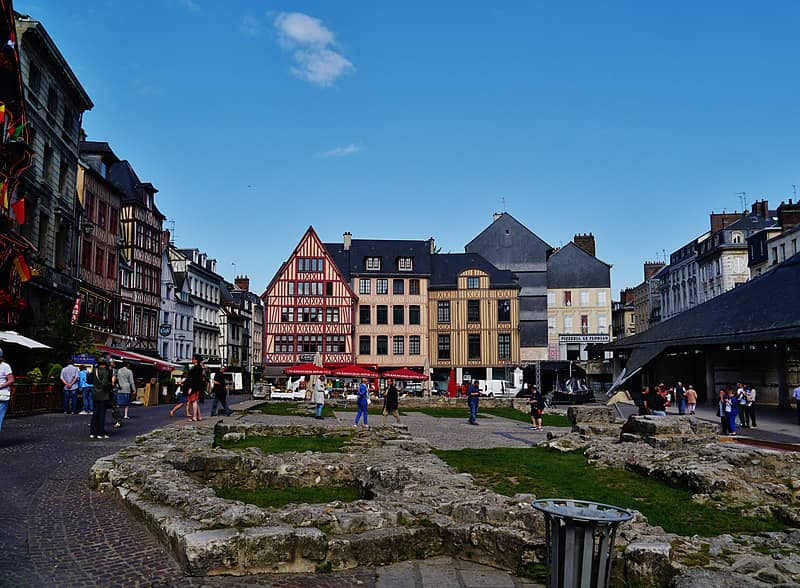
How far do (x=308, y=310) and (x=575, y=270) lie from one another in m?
27.0

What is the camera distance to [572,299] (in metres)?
64.5

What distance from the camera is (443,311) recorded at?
57062mm

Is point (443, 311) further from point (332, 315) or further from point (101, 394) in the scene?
point (101, 394)

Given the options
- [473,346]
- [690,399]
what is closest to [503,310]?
[473,346]

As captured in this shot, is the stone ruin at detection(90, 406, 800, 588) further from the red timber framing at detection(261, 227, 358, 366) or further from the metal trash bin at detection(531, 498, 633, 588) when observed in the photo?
the red timber framing at detection(261, 227, 358, 366)

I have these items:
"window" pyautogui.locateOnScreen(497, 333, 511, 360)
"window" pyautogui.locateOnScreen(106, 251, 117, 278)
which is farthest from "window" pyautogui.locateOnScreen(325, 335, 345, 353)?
"window" pyautogui.locateOnScreen(106, 251, 117, 278)

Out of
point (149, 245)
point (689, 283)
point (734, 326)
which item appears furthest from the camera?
point (689, 283)

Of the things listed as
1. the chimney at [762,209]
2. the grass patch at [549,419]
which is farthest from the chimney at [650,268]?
the grass patch at [549,419]

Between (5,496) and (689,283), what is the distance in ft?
241

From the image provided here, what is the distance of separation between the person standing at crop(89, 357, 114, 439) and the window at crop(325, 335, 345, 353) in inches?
1603

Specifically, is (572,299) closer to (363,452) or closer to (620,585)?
(363,452)

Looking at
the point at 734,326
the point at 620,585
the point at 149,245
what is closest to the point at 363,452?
the point at 620,585

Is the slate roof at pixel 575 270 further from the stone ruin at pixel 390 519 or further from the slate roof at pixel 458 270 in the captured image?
the stone ruin at pixel 390 519

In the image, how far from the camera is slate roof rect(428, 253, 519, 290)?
57.0m
